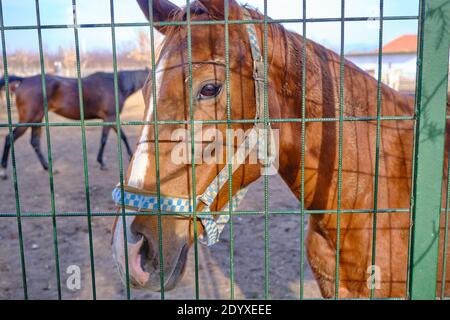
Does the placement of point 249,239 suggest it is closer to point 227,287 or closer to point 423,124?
point 227,287

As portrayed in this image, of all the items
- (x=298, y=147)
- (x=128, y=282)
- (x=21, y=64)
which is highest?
(x=21, y=64)

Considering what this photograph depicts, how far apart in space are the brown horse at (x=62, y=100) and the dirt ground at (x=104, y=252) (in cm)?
111

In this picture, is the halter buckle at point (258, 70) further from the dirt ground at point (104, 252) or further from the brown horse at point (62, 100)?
the brown horse at point (62, 100)

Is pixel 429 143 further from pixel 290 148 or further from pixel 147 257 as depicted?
pixel 147 257

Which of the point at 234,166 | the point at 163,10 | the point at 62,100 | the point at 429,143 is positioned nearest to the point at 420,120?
the point at 429,143

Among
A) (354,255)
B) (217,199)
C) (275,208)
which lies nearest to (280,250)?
(275,208)

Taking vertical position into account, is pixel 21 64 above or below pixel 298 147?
above

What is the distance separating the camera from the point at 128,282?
4.83ft

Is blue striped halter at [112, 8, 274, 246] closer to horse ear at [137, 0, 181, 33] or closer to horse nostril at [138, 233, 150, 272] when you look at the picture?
horse nostril at [138, 233, 150, 272]

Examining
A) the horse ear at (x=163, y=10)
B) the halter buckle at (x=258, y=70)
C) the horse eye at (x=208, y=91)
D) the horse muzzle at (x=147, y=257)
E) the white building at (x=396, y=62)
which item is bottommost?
the horse muzzle at (x=147, y=257)

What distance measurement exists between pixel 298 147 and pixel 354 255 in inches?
23.6

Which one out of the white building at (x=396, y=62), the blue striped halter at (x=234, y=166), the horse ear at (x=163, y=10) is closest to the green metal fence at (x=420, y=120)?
the blue striped halter at (x=234, y=166)

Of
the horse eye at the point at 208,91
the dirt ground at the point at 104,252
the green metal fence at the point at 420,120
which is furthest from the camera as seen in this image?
the dirt ground at the point at 104,252

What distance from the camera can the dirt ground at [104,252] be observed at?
3.81 metres
